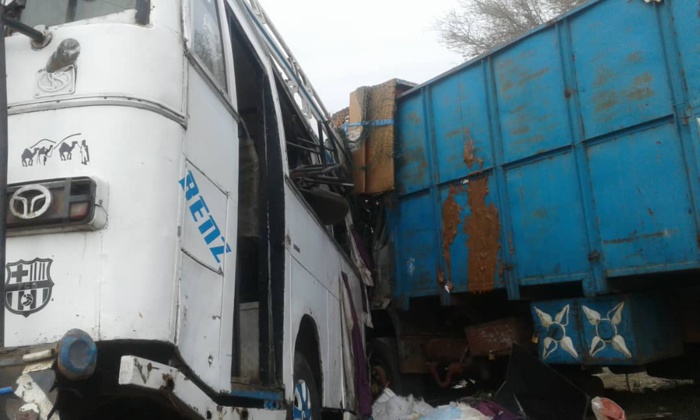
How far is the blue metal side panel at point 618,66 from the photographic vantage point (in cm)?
417

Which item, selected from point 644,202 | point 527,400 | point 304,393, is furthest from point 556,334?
point 304,393

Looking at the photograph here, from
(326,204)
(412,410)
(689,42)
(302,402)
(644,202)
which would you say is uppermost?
(689,42)

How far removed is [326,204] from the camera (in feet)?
14.3

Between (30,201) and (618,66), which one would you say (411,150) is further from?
(30,201)

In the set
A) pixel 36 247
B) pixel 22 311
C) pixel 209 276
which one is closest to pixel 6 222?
pixel 36 247

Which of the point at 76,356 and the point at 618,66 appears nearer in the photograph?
the point at 76,356

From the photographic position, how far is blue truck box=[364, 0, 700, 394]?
13.5 ft

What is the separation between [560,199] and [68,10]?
376cm

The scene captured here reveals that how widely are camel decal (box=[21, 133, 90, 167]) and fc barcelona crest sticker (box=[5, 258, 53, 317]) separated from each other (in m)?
0.32

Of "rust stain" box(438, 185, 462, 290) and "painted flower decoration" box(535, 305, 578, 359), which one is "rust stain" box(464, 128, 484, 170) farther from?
"painted flower decoration" box(535, 305, 578, 359)

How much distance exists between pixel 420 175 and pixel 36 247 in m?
4.48

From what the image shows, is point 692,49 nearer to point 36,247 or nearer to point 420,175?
point 420,175

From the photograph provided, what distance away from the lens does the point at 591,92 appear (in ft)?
15.0

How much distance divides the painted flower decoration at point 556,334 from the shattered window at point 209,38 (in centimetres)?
335
